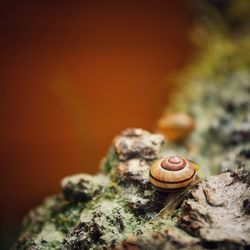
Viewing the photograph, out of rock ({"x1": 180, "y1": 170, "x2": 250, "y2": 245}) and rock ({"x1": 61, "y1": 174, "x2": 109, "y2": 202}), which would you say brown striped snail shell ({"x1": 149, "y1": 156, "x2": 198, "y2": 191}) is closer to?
rock ({"x1": 180, "y1": 170, "x2": 250, "y2": 245})

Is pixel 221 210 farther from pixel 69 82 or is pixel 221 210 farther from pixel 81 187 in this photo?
pixel 69 82

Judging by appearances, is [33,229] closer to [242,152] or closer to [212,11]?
[242,152]

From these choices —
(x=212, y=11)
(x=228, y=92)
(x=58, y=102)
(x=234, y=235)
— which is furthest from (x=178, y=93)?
(x=234, y=235)

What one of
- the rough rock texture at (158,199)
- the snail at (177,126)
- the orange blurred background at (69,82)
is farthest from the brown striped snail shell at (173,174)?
the orange blurred background at (69,82)

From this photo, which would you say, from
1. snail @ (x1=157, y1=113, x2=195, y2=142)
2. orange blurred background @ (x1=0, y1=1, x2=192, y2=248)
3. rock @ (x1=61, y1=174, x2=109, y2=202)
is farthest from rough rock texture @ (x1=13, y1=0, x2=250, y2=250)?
orange blurred background @ (x1=0, y1=1, x2=192, y2=248)

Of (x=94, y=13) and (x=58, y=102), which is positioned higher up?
(x=94, y=13)

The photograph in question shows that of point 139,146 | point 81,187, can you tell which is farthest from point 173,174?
point 81,187
